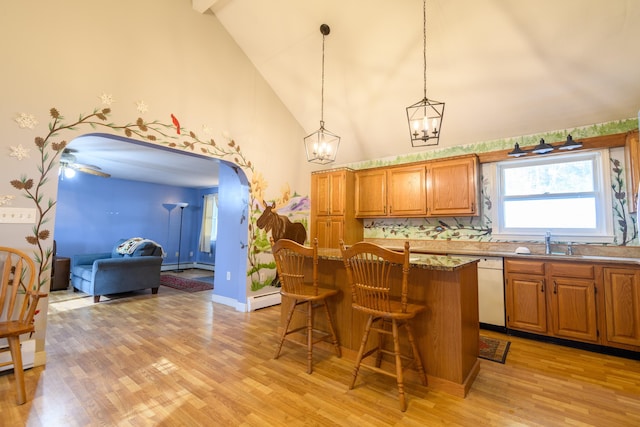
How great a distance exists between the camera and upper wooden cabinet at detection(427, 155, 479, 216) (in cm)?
375

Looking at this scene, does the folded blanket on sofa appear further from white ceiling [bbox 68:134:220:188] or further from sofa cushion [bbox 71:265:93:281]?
white ceiling [bbox 68:134:220:188]

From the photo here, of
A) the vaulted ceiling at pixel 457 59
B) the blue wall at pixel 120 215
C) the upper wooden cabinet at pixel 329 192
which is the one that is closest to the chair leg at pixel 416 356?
the upper wooden cabinet at pixel 329 192

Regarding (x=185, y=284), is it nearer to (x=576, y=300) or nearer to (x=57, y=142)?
(x=57, y=142)

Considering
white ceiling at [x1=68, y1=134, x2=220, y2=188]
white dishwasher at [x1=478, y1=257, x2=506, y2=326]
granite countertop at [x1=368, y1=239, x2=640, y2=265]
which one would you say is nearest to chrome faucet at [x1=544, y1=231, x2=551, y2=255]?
granite countertop at [x1=368, y1=239, x2=640, y2=265]

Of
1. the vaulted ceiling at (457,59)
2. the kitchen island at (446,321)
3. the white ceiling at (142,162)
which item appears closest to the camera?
the kitchen island at (446,321)

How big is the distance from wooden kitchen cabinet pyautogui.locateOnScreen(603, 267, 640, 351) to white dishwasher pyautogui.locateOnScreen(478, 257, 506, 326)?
33.3 inches

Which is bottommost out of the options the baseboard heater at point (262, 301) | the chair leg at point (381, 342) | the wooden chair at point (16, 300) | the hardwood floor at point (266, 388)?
the hardwood floor at point (266, 388)

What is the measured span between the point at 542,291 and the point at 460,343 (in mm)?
1700

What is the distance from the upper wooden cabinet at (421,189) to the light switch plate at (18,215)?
395cm

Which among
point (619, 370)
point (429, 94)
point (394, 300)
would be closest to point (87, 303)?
point (394, 300)

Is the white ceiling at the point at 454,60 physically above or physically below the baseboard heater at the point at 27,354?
above

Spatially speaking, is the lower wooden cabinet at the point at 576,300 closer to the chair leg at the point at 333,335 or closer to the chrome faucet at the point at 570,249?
the chrome faucet at the point at 570,249

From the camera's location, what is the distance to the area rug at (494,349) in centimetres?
259

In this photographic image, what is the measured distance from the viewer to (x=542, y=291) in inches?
117
